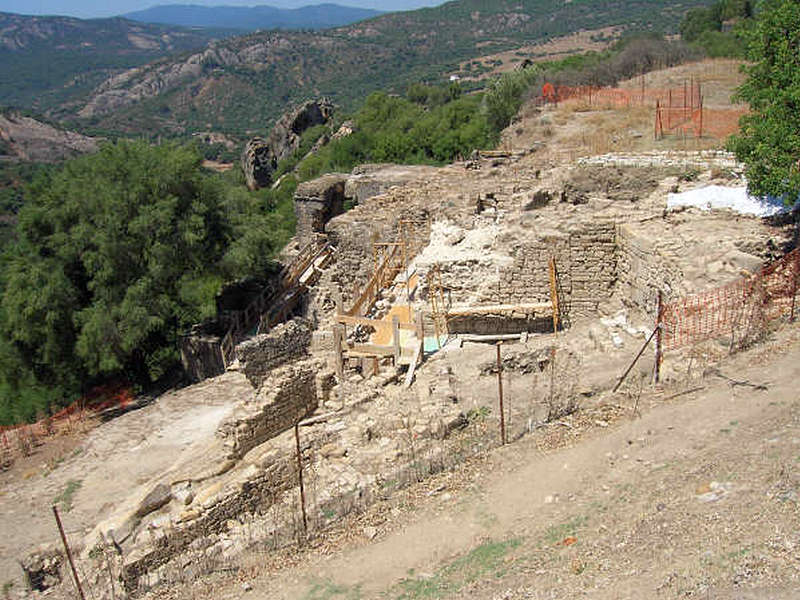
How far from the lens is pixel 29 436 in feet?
50.7

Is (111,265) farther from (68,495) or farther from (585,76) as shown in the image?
(585,76)

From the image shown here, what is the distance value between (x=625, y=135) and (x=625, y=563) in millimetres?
20617

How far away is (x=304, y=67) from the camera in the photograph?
174 m

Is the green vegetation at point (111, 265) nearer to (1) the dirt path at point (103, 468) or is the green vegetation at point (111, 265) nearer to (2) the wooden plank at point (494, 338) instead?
(1) the dirt path at point (103, 468)

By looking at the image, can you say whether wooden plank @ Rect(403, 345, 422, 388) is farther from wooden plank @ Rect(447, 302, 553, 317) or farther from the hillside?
the hillside

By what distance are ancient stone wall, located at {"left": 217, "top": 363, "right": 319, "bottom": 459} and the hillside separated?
123868 millimetres

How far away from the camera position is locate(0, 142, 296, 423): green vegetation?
17.5 metres

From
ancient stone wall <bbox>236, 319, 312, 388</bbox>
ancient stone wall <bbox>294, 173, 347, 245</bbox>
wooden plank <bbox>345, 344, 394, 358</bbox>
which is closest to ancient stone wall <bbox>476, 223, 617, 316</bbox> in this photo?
wooden plank <bbox>345, 344, 394, 358</bbox>

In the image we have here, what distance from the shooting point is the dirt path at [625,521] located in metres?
5.16

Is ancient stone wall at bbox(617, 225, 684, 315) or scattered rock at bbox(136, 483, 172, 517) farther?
ancient stone wall at bbox(617, 225, 684, 315)

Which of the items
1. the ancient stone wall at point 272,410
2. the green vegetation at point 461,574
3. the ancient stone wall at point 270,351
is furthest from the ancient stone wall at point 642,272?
the ancient stone wall at point 270,351

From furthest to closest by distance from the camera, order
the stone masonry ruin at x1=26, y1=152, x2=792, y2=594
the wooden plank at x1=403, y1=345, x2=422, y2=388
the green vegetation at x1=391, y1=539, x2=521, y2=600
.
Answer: the wooden plank at x1=403, y1=345, x2=422, y2=388, the stone masonry ruin at x1=26, y1=152, x2=792, y2=594, the green vegetation at x1=391, y1=539, x2=521, y2=600

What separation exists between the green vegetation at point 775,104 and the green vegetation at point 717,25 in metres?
31.4

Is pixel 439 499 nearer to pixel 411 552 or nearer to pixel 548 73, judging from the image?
pixel 411 552
